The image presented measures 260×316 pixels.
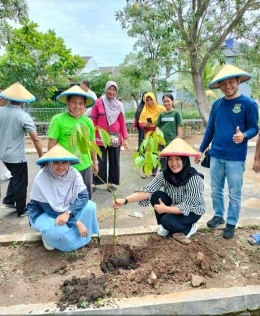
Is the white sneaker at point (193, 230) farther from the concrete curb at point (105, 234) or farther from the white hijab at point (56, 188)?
the white hijab at point (56, 188)

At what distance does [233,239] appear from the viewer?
3.15 meters

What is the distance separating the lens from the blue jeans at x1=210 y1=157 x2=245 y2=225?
305cm

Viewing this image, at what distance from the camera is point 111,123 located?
16.3 feet

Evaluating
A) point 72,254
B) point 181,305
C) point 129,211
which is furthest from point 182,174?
point 129,211

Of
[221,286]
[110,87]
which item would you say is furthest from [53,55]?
[221,286]

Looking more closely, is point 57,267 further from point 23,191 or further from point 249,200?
point 249,200

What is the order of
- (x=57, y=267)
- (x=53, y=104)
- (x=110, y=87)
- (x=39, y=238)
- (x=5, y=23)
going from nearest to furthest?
(x=57, y=267) < (x=39, y=238) < (x=110, y=87) < (x=5, y=23) < (x=53, y=104)

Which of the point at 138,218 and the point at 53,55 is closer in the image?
the point at 138,218

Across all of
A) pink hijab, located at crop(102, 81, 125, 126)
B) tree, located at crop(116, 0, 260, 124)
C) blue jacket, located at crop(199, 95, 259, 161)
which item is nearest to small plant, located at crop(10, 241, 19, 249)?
blue jacket, located at crop(199, 95, 259, 161)

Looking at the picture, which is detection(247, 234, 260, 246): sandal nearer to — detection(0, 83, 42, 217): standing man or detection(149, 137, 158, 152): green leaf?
detection(149, 137, 158, 152): green leaf

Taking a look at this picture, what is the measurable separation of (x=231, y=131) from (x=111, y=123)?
2.38 meters

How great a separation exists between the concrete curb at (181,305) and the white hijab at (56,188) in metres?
0.95

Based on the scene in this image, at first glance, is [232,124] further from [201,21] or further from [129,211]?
[201,21]

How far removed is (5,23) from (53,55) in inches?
130
